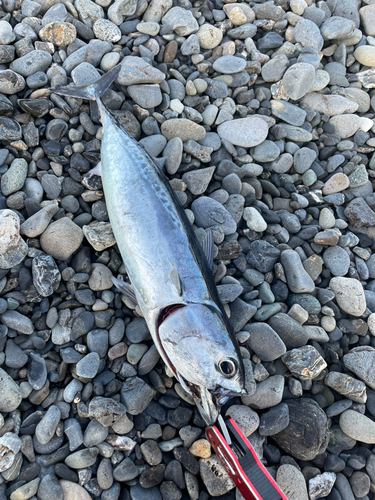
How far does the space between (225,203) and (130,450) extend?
7.19 feet

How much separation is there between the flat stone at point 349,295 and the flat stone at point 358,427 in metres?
0.87

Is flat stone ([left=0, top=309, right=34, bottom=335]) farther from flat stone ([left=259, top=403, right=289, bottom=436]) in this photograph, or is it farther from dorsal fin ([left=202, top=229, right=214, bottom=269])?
flat stone ([left=259, top=403, right=289, bottom=436])

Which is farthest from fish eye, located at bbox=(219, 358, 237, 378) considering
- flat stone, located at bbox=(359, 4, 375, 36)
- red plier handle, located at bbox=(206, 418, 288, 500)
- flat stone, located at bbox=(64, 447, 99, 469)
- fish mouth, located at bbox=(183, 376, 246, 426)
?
flat stone, located at bbox=(359, 4, 375, 36)

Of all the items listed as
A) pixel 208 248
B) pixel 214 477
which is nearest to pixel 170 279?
pixel 208 248

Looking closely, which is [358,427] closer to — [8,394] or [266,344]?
[266,344]

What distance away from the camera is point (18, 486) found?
2.37 metres

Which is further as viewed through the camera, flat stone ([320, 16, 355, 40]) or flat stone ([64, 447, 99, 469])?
flat stone ([320, 16, 355, 40])

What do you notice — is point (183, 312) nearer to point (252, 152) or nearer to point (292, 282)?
point (292, 282)

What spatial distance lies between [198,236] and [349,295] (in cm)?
150

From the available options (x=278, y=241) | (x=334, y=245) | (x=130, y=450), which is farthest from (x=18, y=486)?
(x=334, y=245)

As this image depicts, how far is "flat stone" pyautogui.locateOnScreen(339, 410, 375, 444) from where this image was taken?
284 cm

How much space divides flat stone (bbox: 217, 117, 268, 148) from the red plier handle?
8.54ft

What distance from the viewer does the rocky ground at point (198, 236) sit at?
258 centimetres

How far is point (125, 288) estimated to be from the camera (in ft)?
9.00
